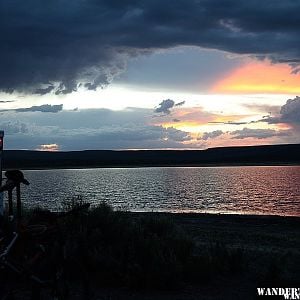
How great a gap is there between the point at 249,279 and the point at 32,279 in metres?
4.96

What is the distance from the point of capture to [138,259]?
8828 millimetres

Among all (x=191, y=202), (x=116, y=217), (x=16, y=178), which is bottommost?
(x=191, y=202)

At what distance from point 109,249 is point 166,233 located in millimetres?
1647

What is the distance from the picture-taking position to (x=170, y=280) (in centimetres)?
858

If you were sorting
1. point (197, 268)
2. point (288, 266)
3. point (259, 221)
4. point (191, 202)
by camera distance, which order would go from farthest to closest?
point (191, 202), point (259, 221), point (288, 266), point (197, 268)

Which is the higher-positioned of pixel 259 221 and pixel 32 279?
pixel 32 279

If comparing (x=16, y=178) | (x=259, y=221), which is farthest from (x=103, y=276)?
(x=259, y=221)

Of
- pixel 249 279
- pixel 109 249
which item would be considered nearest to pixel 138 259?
pixel 109 249

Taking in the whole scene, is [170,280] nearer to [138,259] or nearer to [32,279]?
[138,259]

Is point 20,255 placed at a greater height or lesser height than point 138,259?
greater

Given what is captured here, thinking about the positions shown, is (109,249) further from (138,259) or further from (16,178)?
(16,178)

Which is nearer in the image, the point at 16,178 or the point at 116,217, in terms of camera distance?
the point at 16,178

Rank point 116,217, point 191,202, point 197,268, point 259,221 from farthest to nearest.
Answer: point 191,202, point 259,221, point 116,217, point 197,268

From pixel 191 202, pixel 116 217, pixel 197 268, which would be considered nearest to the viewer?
pixel 197 268
